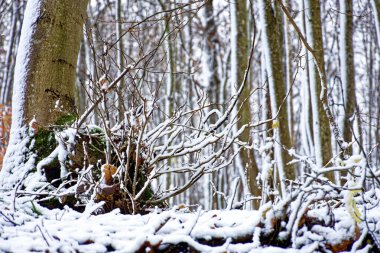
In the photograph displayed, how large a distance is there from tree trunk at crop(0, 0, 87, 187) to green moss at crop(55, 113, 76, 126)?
2cm

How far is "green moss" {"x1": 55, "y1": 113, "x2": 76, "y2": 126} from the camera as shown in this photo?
2.57 metres

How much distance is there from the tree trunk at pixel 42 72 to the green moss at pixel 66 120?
20mm

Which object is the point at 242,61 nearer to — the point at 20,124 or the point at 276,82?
the point at 276,82

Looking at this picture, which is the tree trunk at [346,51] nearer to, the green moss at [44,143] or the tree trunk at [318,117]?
the tree trunk at [318,117]

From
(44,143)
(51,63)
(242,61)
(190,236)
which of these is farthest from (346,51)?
(190,236)

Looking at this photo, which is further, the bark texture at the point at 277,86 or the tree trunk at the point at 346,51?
the tree trunk at the point at 346,51

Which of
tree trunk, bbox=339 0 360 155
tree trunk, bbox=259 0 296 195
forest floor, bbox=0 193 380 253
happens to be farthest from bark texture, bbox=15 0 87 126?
tree trunk, bbox=339 0 360 155

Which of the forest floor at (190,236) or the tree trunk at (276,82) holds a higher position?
the tree trunk at (276,82)

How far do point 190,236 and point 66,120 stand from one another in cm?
158

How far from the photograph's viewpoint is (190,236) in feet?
4.38

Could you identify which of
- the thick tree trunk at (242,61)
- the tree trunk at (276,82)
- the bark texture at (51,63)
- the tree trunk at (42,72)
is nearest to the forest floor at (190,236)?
the tree trunk at (42,72)

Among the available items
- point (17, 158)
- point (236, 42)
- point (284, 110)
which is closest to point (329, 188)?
point (17, 158)

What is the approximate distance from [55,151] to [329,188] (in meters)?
1.64

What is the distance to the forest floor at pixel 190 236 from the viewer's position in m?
1.25
